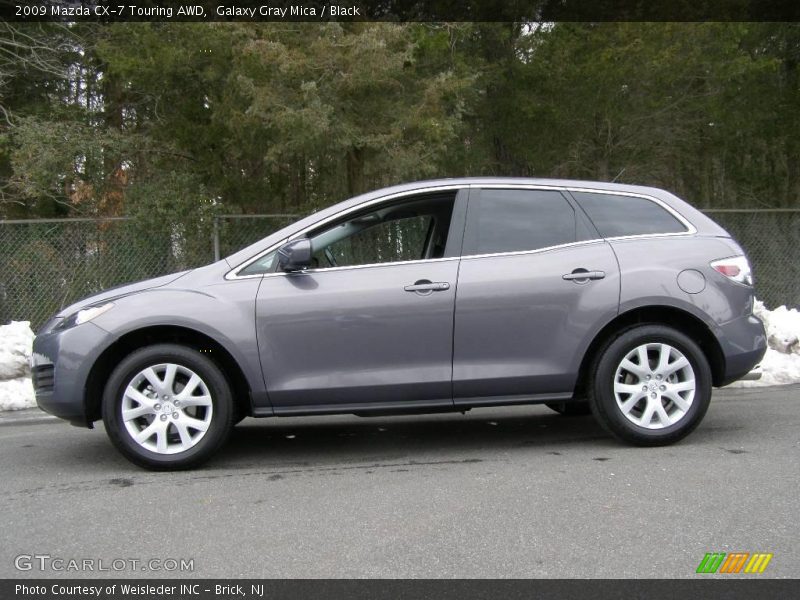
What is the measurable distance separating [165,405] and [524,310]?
2338mm

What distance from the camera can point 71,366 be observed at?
199 inches

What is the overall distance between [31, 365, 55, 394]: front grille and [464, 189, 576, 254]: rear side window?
277 cm

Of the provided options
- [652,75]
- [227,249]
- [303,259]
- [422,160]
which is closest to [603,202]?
[303,259]

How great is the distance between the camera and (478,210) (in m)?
5.45

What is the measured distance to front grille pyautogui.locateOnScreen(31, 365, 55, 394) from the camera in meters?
5.12

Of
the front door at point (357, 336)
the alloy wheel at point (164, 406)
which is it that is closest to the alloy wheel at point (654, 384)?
the front door at point (357, 336)

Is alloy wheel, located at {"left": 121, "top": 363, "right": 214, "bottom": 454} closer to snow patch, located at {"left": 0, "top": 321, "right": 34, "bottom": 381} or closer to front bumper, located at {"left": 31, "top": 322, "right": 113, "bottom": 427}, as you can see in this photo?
front bumper, located at {"left": 31, "top": 322, "right": 113, "bottom": 427}

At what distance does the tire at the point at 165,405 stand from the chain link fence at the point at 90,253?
18.0ft

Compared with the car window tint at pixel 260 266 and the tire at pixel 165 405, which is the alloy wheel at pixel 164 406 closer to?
the tire at pixel 165 405

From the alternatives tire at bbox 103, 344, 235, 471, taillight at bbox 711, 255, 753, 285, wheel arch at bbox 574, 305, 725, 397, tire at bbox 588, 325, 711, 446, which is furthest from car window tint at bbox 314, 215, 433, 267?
taillight at bbox 711, 255, 753, 285

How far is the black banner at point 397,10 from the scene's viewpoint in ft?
33.2

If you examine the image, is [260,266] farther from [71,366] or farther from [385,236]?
[71,366]

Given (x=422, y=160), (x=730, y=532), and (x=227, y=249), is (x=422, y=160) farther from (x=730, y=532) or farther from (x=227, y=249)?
(x=730, y=532)
